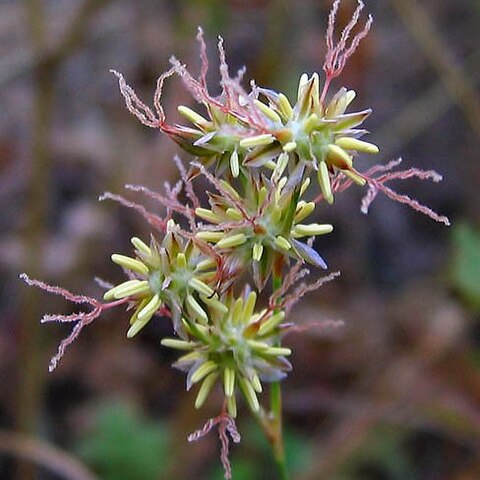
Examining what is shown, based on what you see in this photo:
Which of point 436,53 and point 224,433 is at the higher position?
point 436,53

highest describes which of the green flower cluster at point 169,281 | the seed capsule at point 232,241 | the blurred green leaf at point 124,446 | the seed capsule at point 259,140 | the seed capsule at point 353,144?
the blurred green leaf at point 124,446

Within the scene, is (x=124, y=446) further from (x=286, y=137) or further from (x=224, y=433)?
(x=286, y=137)

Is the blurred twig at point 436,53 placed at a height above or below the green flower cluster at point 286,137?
above

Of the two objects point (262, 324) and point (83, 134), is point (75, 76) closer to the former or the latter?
point (83, 134)

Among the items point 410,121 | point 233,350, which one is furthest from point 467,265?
point 233,350

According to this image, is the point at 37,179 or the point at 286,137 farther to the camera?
the point at 37,179

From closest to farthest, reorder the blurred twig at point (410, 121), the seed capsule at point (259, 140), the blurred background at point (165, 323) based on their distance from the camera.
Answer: the seed capsule at point (259, 140) < the blurred background at point (165, 323) < the blurred twig at point (410, 121)

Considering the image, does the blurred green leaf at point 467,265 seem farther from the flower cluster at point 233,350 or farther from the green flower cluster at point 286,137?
the green flower cluster at point 286,137

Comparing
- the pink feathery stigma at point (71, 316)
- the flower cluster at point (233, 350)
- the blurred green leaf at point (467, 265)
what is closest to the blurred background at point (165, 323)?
the blurred green leaf at point (467, 265)
